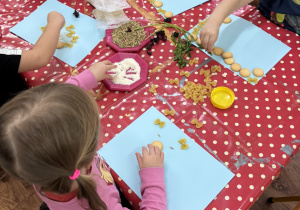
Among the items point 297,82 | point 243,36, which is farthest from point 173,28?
point 297,82

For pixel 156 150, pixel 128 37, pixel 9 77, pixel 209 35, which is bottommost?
pixel 9 77

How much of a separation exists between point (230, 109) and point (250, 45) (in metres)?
0.30

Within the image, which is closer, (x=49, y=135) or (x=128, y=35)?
(x=49, y=135)

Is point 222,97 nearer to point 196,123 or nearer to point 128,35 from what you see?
point 196,123

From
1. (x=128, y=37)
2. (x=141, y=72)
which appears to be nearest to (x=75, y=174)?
(x=141, y=72)

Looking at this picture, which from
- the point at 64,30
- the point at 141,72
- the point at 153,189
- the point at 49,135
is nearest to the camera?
the point at 49,135

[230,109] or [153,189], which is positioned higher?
[230,109]

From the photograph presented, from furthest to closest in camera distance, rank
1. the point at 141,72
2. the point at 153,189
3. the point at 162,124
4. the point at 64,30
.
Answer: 1. the point at 64,30
2. the point at 141,72
3. the point at 162,124
4. the point at 153,189

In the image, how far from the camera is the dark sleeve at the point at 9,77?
2.97 ft

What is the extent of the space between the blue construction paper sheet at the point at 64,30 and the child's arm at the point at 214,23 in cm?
40

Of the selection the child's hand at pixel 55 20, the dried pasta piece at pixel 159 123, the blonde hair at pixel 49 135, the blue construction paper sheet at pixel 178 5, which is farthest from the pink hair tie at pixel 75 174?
the blue construction paper sheet at pixel 178 5

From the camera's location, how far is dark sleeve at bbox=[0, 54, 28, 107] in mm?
906

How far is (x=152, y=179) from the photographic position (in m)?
0.73

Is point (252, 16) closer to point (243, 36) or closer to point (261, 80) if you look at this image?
point (243, 36)
